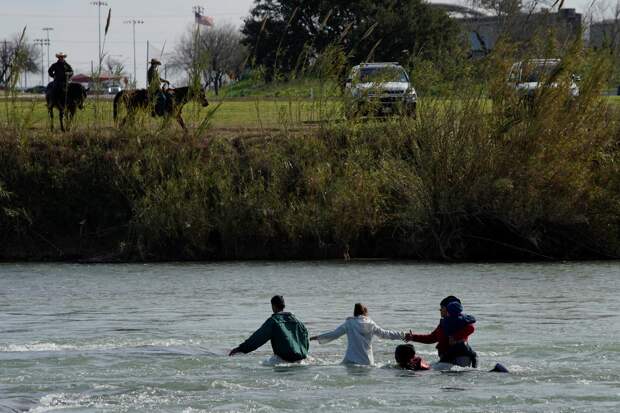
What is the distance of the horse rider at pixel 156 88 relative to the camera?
38969 mm

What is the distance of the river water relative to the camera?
18.8 m

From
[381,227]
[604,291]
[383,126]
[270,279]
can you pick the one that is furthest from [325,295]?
[383,126]

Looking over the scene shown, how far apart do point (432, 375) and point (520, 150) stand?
1784 centimetres

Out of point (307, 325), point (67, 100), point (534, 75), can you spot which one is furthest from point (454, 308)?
point (67, 100)

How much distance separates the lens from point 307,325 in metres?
25.2

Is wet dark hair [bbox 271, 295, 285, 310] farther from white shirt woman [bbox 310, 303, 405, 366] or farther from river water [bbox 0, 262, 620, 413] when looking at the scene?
river water [bbox 0, 262, 620, 413]

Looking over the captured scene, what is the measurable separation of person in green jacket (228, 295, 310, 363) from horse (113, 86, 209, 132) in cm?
1982

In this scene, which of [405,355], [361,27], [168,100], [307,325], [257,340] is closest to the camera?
[257,340]

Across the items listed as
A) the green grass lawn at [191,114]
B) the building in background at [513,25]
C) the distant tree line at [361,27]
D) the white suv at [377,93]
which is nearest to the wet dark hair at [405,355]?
the building in background at [513,25]

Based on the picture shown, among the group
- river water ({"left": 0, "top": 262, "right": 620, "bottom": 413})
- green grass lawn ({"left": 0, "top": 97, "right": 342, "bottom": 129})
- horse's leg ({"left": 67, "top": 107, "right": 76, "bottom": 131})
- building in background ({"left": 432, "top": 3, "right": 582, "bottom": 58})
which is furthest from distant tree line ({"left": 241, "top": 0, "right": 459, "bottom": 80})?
river water ({"left": 0, "top": 262, "right": 620, "bottom": 413})

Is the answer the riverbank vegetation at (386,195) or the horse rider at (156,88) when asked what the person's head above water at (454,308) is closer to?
the riverbank vegetation at (386,195)

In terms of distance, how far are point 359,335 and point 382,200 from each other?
16380 mm

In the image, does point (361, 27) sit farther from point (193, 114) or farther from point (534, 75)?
point (534, 75)

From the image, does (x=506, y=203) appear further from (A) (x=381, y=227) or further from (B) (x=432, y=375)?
(B) (x=432, y=375)
